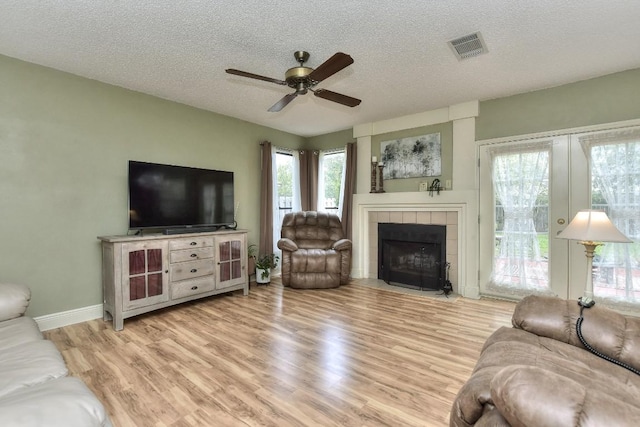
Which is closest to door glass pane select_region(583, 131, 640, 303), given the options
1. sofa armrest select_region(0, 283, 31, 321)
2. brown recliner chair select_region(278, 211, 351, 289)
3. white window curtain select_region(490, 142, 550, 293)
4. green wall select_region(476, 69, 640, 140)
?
green wall select_region(476, 69, 640, 140)

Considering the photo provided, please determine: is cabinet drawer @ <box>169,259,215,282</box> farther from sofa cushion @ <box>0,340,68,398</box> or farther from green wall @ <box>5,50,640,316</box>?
sofa cushion @ <box>0,340,68,398</box>

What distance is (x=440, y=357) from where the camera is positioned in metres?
2.38

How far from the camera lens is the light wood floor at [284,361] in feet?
5.79

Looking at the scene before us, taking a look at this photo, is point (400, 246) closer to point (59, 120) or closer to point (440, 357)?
point (440, 357)

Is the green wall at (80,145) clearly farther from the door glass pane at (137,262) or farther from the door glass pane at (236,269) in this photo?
the door glass pane at (236,269)

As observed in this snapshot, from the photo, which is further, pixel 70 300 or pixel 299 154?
pixel 299 154

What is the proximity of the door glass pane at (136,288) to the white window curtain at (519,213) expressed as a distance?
4.24 metres

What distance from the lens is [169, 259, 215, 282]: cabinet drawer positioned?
3432 mm

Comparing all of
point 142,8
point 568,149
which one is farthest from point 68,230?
point 568,149

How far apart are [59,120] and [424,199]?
14.8ft

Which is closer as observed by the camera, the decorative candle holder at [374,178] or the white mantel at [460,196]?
the white mantel at [460,196]

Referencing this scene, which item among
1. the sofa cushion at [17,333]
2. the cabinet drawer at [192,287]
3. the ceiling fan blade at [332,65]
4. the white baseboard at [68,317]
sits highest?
the ceiling fan blade at [332,65]

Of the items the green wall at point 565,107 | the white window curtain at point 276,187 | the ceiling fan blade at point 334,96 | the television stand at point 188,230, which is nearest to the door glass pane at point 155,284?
the television stand at point 188,230

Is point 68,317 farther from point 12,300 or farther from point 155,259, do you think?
point 12,300
